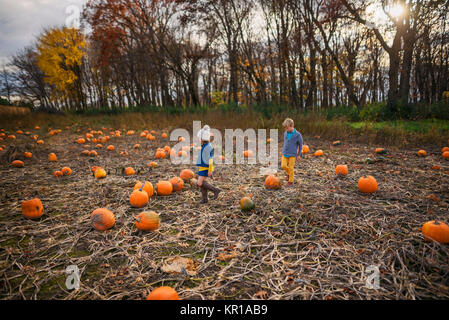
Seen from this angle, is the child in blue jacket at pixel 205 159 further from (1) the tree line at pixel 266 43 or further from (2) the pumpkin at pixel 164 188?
(1) the tree line at pixel 266 43

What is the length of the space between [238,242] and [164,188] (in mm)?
1447

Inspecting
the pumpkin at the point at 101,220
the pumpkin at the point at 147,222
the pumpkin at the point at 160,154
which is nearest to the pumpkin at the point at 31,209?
the pumpkin at the point at 101,220

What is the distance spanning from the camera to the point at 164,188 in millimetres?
2998

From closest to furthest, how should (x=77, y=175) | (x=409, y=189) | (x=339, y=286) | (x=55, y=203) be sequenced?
(x=339, y=286) → (x=55, y=203) → (x=409, y=189) → (x=77, y=175)

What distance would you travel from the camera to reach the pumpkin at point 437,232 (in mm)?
1735

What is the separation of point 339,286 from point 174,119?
10056mm

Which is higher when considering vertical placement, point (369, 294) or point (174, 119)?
point (174, 119)

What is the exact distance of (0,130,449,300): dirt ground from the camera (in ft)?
4.83

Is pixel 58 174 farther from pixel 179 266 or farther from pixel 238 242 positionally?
pixel 238 242

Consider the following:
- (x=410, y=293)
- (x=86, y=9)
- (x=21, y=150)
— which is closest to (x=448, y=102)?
(x=410, y=293)

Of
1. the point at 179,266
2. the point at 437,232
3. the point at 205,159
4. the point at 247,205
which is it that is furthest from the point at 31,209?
the point at 437,232

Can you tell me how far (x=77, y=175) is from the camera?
4008mm

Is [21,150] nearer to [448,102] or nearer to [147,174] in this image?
[147,174]

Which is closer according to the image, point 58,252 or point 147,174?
point 58,252
